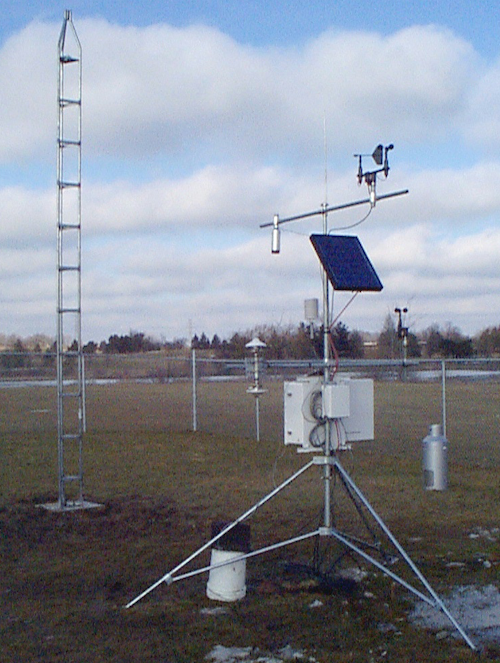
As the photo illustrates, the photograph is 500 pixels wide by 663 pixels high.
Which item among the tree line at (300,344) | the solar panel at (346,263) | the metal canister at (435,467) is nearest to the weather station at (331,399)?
the solar panel at (346,263)

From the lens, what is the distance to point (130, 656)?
5.62m

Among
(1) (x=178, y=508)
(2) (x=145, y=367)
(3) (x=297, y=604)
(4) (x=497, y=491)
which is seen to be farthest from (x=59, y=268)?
(2) (x=145, y=367)

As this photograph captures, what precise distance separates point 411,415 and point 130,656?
2278 centimetres

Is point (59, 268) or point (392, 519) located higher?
point (59, 268)

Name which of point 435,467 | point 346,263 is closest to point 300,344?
point 435,467

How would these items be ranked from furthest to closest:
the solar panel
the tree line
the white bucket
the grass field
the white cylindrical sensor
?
the tree line, the white cylindrical sensor, the solar panel, the white bucket, the grass field

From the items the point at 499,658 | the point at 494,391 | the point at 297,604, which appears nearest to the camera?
the point at 499,658

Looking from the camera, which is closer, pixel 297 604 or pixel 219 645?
pixel 219 645

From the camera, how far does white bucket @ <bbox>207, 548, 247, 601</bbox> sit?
6.80m

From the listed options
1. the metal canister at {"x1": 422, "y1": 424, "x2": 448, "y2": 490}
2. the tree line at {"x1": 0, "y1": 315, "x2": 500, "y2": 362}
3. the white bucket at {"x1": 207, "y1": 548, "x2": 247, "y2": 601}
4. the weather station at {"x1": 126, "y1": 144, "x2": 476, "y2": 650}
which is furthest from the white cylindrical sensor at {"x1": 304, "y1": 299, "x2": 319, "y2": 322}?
the tree line at {"x1": 0, "y1": 315, "x2": 500, "y2": 362}

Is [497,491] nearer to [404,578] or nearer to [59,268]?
[404,578]

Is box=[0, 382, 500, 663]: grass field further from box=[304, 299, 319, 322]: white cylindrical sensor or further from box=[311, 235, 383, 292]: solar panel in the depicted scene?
box=[311, 235, 383, 292]: solar panel

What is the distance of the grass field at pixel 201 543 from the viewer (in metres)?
5.93

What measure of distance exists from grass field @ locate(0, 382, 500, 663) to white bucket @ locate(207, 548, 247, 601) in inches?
4.4
